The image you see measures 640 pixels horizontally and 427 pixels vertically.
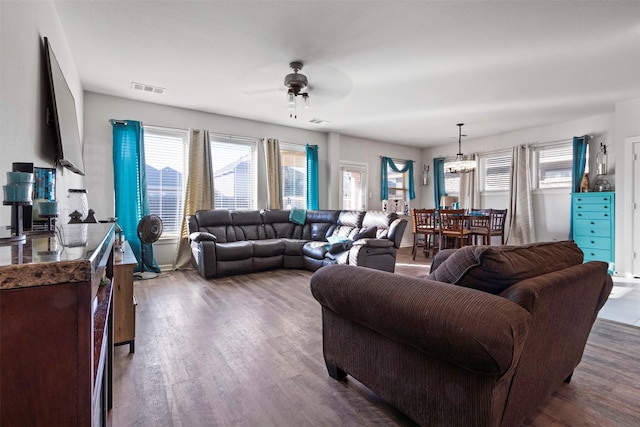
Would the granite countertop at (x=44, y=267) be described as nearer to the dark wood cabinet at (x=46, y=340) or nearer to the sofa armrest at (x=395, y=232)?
the dark wood cabinet at (x=46, y=340)

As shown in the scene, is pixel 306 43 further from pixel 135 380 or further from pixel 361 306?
pixel 135 380

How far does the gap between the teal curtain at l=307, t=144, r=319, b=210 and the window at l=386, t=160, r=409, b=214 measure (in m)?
2.15

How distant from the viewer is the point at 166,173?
496 centimetres

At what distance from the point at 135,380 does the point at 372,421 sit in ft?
4.46

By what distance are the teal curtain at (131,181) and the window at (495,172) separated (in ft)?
21.4

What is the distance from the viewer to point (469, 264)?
1311mm

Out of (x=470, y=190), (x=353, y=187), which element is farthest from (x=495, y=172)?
(x=353, y=187)

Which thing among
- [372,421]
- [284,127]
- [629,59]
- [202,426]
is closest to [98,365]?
[202,426]

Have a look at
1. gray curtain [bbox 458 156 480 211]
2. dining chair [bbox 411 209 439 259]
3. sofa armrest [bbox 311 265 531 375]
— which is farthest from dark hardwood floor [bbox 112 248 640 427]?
gray curtain [bbox 458 156 480 211]

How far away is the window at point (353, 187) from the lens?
697 centimetres

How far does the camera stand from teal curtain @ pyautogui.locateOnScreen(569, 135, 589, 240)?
17.5 feet

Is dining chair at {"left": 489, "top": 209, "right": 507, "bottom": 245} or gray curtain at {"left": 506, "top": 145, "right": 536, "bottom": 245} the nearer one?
dining chair at {"left": 489, "top": 209, "right": 507, "bottom": 245}

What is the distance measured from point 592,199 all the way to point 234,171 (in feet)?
19.0

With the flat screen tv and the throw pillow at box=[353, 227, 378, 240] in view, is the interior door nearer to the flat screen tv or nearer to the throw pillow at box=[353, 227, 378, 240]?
the throw pillow at box=[353, 227, 378, 240]
